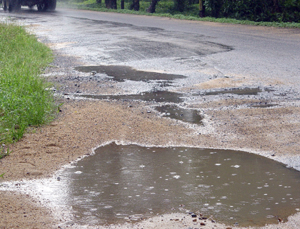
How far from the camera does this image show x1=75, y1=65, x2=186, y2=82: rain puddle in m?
8.36

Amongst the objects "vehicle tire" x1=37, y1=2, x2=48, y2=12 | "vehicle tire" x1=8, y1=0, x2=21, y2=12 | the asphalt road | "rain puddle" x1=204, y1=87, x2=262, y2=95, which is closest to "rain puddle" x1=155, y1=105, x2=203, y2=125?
"rain puddle" x1=204, y1=87, x2=262, y2=95

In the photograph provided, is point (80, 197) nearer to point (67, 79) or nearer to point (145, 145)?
point (145, 145)

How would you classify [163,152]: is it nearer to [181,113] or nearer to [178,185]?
[178,185]

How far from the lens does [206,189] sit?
3750 mm

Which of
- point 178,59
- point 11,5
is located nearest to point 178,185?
point 178,59

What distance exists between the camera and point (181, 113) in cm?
605

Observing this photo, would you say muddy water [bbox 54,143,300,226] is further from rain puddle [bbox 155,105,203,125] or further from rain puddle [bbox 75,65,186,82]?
rain puddle [bbox 75,65,186,82]

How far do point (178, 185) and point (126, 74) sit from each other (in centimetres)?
524

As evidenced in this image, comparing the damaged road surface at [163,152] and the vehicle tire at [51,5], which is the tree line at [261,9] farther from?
the vehicle tire at [51,5]

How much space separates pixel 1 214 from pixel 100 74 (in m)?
5.78

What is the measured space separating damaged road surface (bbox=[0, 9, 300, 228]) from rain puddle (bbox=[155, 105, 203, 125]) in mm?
28

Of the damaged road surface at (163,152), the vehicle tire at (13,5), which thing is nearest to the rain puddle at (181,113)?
the damaged road surface at (163,152)

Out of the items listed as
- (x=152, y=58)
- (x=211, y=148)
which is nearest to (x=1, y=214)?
(x=211, y=148)

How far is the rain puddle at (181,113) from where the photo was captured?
576 centimetres
